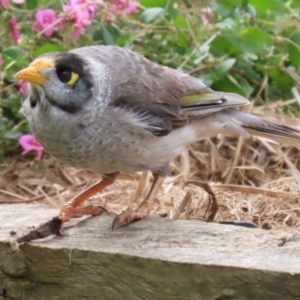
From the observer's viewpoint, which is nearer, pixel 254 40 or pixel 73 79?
pixel 73 79

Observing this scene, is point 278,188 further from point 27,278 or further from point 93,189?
point 27,278

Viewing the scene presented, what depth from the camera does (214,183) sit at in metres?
4.01

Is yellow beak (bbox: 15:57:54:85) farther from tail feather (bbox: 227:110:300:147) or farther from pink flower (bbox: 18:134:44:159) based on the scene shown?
pink flower (bbox: 18:134:44:159)

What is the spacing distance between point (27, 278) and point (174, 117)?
0.95m

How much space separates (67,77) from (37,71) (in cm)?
13

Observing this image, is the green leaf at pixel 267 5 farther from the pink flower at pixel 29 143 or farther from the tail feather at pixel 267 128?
the pink flower at pixel 29 143

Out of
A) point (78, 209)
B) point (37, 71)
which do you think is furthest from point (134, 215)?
point (37, 71)

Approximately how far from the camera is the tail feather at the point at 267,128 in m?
3.61

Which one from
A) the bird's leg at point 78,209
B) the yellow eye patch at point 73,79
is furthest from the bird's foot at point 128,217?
the yellow eye patch at point 73,79

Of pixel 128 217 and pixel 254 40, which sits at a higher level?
pixel 254 40

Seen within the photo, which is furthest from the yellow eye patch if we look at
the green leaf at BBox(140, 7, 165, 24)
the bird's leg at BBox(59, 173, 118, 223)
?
the green leaf at BBox(140, 7, 165, 24)

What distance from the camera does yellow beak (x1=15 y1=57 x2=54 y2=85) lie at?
2705 mm

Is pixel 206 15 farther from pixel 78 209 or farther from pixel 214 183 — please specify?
pixel 78 209

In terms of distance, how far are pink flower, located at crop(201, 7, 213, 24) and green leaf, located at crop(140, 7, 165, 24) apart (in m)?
0.50
